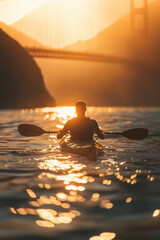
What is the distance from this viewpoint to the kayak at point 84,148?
7.39 metres

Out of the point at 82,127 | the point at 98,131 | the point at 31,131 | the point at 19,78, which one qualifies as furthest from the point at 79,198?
the point at 19,78

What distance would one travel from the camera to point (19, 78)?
65.8 metres

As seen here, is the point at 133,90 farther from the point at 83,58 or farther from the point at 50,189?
the point at 50,189

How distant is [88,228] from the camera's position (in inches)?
144

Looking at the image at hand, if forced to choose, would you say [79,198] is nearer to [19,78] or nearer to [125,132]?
[125,132]

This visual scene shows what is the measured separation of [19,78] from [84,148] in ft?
196

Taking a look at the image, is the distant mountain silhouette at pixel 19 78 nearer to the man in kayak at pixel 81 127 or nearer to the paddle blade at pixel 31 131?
the paddle blade at pixel 31 131

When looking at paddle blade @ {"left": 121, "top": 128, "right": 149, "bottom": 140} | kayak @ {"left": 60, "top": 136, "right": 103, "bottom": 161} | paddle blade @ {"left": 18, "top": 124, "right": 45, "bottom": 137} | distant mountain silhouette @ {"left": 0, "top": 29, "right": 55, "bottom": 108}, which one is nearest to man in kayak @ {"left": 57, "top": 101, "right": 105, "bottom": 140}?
kayak @ {"left": 60, "top": 136, "right": 103, "bottom": 161}

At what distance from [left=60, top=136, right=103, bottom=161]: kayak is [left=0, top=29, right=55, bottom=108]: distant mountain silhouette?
177 ft

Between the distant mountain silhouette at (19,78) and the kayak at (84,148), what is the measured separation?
54051 mm

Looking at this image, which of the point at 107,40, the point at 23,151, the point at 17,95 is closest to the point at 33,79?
the point at 17,95

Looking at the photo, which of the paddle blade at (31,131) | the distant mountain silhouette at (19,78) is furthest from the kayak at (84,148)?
the distant mountain silhouette at (19,78)

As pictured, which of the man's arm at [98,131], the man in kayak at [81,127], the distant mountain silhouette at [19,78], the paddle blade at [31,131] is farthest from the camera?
the distant mountain silhouette at [19,78]

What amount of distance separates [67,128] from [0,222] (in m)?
4.42
